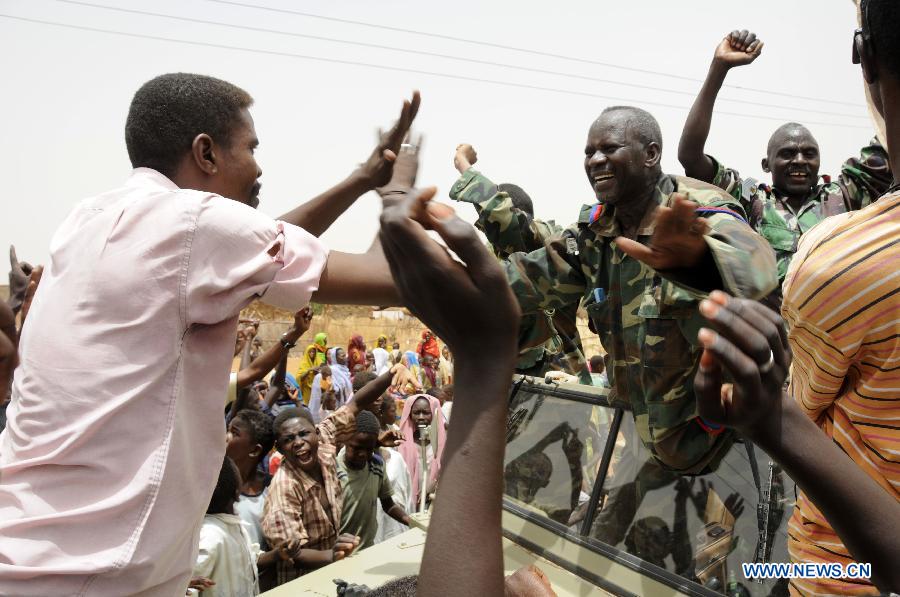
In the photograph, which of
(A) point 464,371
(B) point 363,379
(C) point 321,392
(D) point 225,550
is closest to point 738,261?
(A) point 464,371

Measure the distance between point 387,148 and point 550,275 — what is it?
5.18ft

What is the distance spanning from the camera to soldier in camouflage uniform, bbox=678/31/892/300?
11.6 ft

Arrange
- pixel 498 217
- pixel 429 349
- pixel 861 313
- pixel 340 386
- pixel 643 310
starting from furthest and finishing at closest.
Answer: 1. pixel 429 349
2. pixel 340 386
3. pixel 498 217
4. pixel 643 310
5. pixel 861 313

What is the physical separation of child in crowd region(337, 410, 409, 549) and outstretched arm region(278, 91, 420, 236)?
3.09 meters

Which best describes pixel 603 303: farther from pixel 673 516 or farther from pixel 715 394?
pixel 715 394

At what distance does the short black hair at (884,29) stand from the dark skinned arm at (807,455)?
0.62m

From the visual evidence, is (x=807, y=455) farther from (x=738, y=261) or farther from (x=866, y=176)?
(x=866, y=176)

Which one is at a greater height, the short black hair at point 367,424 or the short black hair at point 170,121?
the short black hair at point 170,121

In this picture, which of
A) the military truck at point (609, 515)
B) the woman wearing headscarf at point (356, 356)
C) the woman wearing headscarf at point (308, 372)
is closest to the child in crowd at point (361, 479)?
the military truck at point (609, 515)

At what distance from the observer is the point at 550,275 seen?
333 cm

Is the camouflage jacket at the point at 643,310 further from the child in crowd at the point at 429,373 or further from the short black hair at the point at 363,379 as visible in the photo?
the child in crowd at the point at 429,373

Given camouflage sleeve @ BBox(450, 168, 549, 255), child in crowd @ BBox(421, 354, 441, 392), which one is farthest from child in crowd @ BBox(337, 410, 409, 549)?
child in crowd @ BBox(421, 354, 441, 392)

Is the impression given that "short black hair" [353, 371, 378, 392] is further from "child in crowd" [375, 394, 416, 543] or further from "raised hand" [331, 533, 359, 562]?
"raised hand" [331, 533, 359, 562]

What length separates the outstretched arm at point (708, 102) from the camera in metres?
3.51
